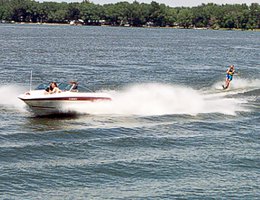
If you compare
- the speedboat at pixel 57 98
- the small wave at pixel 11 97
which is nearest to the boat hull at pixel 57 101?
the speedboat at pixel 57 98

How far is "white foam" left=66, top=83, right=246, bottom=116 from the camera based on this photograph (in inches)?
1421

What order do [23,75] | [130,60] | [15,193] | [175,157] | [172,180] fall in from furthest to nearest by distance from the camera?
[130,60]
[23,75]
[175,157]
[172,180]
[15,193]

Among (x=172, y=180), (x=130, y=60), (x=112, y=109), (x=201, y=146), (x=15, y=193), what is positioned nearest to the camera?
(x=15, y=193)

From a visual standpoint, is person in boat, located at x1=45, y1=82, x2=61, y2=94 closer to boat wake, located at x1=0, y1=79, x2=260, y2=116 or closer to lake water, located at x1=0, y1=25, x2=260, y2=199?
boat wake, located at x1=0, y1=79, x2=260, y2=116

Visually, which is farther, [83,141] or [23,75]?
[23,75]

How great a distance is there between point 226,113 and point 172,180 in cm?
1496

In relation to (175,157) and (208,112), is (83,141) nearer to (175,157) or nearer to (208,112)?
(175,157)

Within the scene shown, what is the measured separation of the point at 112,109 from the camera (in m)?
36.5

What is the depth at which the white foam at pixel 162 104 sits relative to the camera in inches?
1421

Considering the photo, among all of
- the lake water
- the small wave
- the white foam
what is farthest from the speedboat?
the small wave

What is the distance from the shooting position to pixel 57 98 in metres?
34.2

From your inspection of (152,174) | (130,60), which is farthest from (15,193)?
(130,60)

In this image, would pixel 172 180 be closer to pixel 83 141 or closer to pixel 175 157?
pixel 175 157

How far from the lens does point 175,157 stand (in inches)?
1045
